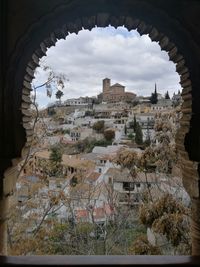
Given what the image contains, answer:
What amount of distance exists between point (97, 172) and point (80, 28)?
3519mm

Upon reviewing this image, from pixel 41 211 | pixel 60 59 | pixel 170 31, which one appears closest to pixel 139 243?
pixel 41 211

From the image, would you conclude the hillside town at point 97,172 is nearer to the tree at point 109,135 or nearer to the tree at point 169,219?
the tree at point 109,135

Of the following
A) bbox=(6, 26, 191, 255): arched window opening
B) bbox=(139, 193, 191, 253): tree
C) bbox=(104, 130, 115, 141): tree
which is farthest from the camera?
bbox=(104, 130, 115, 141): tree

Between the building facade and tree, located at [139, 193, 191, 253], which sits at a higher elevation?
the building facade

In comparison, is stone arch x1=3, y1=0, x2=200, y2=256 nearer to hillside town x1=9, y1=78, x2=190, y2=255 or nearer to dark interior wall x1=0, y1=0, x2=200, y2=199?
dark interior wall x1=0, y1=0, x2=200, y2=199

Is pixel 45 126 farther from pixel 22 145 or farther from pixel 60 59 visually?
pixel 22 145

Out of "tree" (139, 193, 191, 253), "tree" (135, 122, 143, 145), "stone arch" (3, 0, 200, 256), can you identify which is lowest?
"tree" (139, 193, 191, 253)

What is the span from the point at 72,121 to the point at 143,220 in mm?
2355

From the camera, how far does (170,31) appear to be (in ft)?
6.76

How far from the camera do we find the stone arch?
201 centimetres

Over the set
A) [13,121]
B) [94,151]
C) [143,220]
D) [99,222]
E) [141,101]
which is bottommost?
[99,222]

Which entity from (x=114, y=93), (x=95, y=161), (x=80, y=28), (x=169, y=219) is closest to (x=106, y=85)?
(x=114, y=93)

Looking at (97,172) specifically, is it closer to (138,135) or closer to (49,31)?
(138,135)

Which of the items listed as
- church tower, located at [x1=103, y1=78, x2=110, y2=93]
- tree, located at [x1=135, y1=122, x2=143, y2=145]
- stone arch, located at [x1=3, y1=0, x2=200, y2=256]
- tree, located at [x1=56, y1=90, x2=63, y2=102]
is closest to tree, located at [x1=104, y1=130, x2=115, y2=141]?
tree, located at [x1=135, y1=122, x2=143, y2=145]
